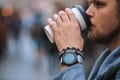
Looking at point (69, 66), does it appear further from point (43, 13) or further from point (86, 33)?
point (43, 13)

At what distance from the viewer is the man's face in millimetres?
2742

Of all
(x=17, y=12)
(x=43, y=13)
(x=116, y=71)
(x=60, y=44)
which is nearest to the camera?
(x=116, y=71)

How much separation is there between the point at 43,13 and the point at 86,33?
893 cm

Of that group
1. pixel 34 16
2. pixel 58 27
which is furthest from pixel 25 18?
pixel 58 27

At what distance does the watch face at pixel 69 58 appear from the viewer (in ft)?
9.11

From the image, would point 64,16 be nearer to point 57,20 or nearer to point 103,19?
point 57,20

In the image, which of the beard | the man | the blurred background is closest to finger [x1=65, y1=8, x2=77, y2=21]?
the man

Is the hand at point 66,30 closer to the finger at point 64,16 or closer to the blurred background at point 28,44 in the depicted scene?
the finger at point 64,16

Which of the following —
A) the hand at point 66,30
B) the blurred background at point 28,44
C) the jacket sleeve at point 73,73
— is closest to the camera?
the jacket sleeve at point 73,73

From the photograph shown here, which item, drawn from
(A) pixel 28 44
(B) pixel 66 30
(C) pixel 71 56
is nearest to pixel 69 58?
(C) pixel 71 56

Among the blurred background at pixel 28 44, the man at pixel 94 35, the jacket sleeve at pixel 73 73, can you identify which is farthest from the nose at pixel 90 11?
the blurred background at pixel 28 44

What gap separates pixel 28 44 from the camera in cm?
1172

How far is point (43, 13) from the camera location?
11.8 meters

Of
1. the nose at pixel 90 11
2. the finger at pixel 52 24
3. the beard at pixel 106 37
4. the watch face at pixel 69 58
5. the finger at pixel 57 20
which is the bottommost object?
the watch face at pixel 69 58
